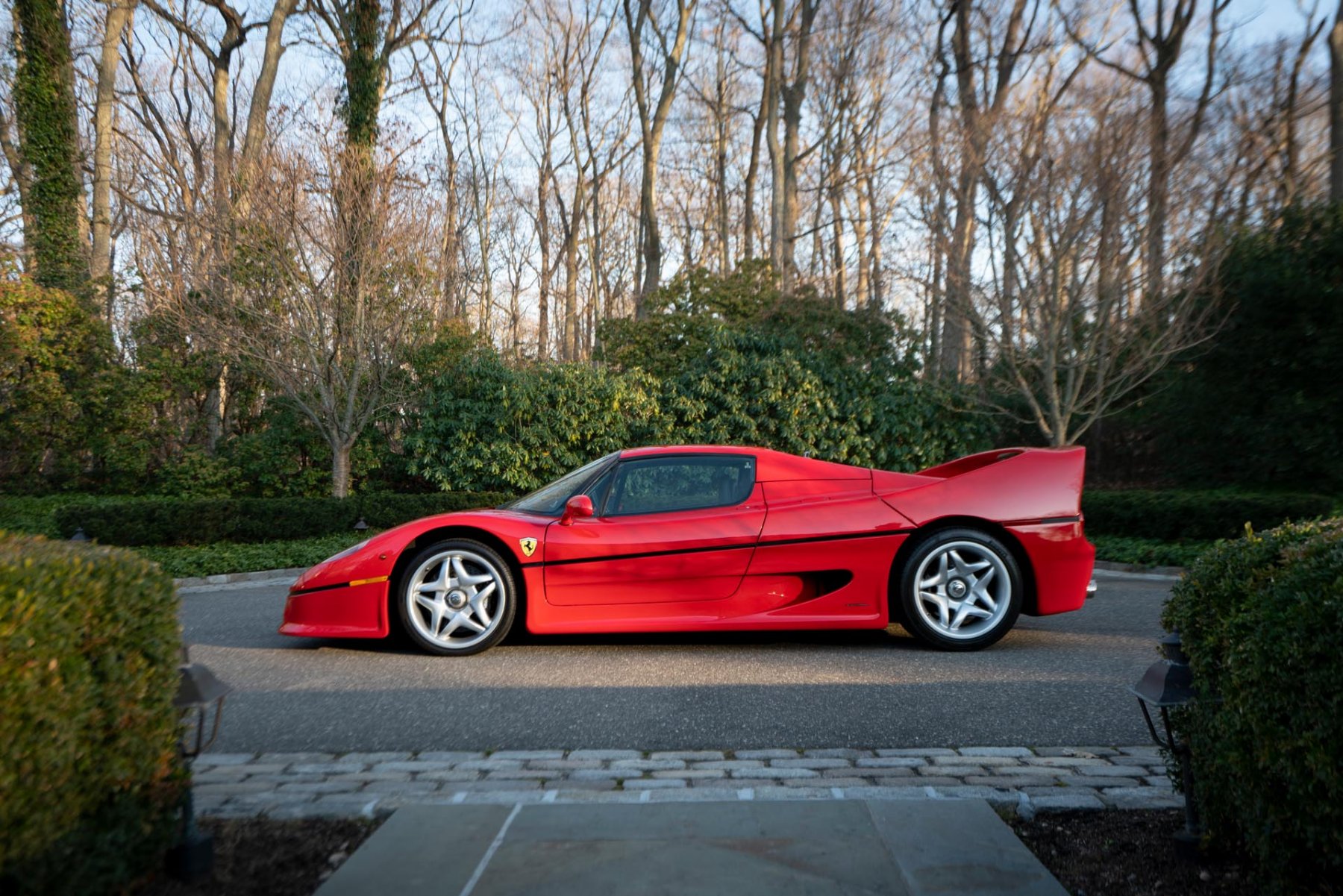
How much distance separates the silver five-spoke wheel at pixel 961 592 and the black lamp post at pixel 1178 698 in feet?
10.8

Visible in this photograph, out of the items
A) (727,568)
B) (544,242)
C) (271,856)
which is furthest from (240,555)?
(544,242)

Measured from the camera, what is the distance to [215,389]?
1936 centimetres

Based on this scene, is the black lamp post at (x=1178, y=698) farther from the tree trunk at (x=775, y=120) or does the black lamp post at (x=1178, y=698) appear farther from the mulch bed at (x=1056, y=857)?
the tree trunk at (x=775, y=120)

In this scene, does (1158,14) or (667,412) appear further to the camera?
(1158,14)

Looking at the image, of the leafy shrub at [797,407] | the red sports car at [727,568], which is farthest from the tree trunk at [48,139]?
the red sports car at [727,568]

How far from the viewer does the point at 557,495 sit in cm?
705

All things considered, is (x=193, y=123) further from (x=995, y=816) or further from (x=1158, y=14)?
(x=995, y=816)

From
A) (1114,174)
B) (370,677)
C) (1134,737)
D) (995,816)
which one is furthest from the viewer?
(1114,174)

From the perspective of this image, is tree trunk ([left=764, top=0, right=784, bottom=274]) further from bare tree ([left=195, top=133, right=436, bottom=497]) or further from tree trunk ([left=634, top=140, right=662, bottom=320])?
bare tree ([left=195, top=133, right=436, bottom=497])

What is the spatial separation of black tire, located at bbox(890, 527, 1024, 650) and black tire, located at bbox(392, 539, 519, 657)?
99.7 inches

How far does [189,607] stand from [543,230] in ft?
94.3

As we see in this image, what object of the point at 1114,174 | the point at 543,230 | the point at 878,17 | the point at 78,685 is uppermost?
the point at 878,17

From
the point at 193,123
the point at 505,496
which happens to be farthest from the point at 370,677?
the point at 193,123

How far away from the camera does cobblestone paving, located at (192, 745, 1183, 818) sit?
3.77 metres
